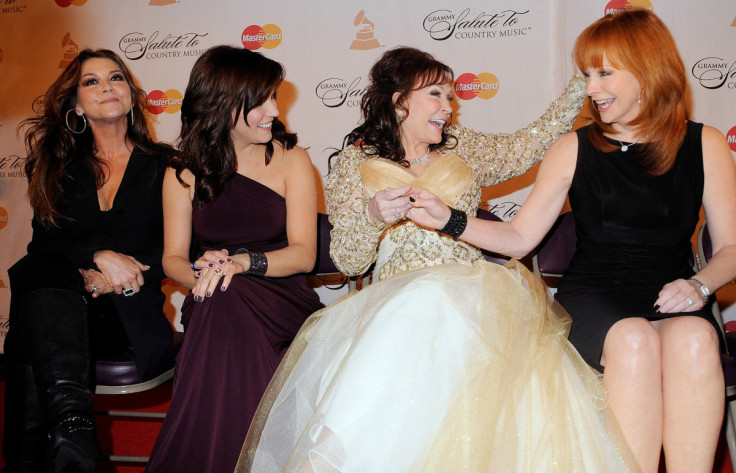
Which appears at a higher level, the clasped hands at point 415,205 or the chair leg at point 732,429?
the clasped hands at point 415,205

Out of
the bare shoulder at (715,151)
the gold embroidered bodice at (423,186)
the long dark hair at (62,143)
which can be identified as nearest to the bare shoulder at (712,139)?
the bare shoulder at (715,151)

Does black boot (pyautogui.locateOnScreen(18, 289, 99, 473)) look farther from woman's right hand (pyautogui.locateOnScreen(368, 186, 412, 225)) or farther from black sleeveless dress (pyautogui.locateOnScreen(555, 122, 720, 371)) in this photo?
black sleeveless dress (pyautogui.locateOnScreen(555, 122, 720, 371))

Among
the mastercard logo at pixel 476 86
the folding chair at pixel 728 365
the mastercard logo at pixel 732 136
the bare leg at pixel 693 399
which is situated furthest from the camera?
the mastercard logo at pixel 476 86

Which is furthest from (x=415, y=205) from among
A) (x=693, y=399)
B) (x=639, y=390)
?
(x=693, y=399)

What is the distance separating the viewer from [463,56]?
4008 millimetres

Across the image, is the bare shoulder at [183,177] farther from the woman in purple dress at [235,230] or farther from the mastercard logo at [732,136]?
the mastercard logo at [732,136]

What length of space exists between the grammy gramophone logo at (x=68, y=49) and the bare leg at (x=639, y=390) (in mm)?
4085

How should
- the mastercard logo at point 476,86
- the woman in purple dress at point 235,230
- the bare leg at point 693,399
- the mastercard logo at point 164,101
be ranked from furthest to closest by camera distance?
the mastercard logo at point 164,101
the mastercard logo at point 476,86
the woman in purple dress at point 235,230
the bare leg at point 693,399

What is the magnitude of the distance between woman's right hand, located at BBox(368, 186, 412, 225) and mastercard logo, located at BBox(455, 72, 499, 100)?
6.13ft

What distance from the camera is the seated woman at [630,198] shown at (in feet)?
7.11

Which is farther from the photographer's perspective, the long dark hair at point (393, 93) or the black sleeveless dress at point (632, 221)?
the long dark hair at point (393, 93)

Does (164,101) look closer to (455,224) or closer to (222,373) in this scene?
(222,373)

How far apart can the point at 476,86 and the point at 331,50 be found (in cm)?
91

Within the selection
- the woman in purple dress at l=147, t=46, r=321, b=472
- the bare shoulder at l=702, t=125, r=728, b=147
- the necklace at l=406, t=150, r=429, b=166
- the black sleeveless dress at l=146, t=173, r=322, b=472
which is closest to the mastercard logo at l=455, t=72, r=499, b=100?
the necklace at l=406, t=150, r=429, b=166
